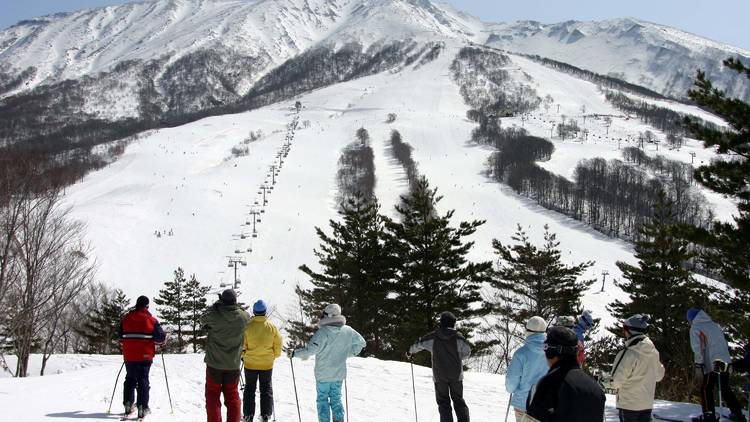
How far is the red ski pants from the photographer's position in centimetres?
723

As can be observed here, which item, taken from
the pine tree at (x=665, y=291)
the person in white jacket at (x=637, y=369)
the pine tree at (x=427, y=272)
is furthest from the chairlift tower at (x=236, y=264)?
the person in white jacket at (x=637, y=369)

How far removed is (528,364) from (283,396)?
19.2ft

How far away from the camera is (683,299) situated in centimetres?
2033

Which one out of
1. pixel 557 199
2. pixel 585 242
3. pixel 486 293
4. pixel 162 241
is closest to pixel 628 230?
pixel 557 199

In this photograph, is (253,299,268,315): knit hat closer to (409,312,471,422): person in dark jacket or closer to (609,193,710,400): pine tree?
(409,312,471,422): person in dark jacket

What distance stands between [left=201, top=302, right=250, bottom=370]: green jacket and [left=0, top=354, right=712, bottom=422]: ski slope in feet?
5.87

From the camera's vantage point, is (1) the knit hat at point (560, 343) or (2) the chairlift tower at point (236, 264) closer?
(1) the knit hat at point (560, 343)

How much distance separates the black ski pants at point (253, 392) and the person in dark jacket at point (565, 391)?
4.88m

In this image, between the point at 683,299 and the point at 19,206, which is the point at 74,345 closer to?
the point at 19,206

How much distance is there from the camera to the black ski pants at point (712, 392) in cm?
755

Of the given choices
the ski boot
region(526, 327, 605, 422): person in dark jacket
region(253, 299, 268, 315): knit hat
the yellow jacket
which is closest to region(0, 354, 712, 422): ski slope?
the ski boot

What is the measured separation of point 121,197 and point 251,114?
129 m

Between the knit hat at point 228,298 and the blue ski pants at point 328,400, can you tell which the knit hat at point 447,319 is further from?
the knit hat at point 228,298

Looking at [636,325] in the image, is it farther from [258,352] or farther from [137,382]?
[137,382]
